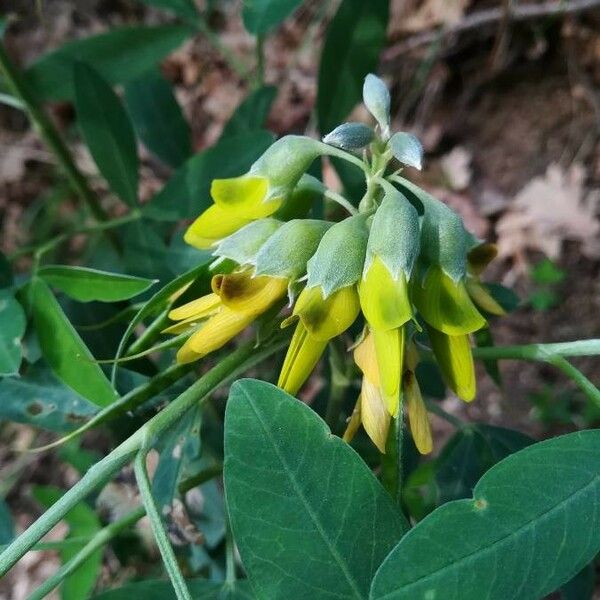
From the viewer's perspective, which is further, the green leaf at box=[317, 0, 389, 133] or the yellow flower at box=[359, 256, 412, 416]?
the green leaf at box=[317, 0, 389, 133]

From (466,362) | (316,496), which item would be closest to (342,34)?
Answer: (466,362)

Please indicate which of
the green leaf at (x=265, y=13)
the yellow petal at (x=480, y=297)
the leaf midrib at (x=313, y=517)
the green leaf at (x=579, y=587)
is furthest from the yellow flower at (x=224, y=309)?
the green leaf at (x=579, y=587)

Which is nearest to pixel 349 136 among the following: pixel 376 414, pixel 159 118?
pixel 376 414

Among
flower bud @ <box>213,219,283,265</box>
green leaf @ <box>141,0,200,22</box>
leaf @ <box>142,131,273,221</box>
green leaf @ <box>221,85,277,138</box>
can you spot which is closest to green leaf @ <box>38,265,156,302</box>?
flower bud @ <box>213,219,283,265</box>

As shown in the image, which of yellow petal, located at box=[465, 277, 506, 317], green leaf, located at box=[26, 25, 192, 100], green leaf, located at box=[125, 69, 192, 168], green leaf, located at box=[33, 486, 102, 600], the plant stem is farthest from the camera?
green leaf, located at box=[125, 69, 192, 168]

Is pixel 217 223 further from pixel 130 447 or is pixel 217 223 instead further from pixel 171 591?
pixel 171 591

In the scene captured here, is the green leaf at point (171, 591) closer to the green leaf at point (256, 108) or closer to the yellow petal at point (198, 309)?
the yellow petal at point (198, 309)

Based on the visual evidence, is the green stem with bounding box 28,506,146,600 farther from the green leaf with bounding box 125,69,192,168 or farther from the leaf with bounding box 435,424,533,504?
the green leaf with bounding box 125,69,192,168
